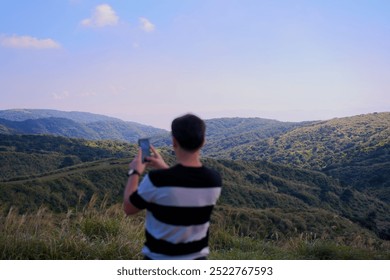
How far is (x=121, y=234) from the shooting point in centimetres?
550

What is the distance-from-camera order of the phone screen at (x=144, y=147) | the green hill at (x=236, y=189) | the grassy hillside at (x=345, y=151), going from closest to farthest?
the phone screen at (x=144, y=147), the green hill at (x=236, y=189), the grassy hillside at (x=345, y=151)

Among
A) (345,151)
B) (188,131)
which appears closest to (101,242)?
(188,131)

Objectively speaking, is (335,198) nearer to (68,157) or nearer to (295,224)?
(295,224)

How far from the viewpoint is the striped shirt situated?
2.54 m

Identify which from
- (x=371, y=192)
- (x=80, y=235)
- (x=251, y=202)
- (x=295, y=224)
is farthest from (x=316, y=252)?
(x=371, y=192)

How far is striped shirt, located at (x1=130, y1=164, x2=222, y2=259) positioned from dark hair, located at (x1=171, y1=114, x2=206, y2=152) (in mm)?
151

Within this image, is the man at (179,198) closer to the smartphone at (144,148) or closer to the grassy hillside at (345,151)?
the smartphone at (144,148)

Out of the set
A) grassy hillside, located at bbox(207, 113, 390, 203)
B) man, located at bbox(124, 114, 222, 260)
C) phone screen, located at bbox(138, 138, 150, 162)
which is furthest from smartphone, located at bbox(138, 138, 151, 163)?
grassy hillside, located at bbox(207, 113, 390, 203)

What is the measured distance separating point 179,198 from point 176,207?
0.07 m

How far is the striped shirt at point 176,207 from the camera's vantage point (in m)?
2.54

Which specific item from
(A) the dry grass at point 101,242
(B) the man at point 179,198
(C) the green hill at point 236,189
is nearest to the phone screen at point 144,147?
(B) the man at point 179,198

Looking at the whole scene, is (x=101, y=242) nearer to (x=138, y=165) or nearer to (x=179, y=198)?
(x=138, y=165)

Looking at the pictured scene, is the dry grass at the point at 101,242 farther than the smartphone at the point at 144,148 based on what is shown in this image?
Yes
